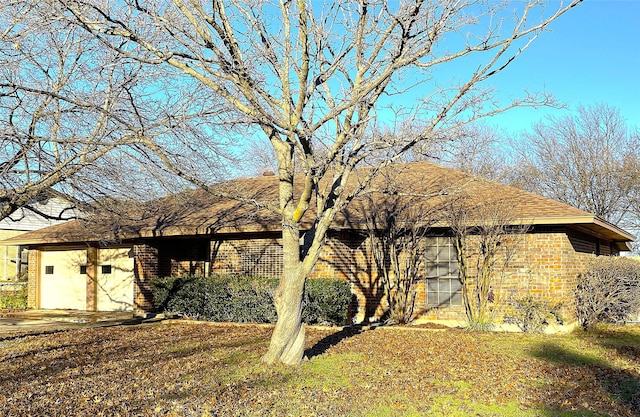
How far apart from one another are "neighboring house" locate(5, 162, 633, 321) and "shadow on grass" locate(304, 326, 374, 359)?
2238 millimetres

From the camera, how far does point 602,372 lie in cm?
909

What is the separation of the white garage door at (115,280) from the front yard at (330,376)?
6.14 metres

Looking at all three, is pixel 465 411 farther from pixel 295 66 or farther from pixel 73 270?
pixel 73 270

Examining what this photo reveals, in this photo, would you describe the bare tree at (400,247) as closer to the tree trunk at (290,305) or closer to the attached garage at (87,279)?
the tree trunk at (290,305)

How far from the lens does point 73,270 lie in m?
19.8

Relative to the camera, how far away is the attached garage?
62.1 ft

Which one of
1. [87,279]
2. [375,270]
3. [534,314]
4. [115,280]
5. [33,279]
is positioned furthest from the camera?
[33,279]

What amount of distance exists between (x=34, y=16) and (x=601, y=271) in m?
12.6

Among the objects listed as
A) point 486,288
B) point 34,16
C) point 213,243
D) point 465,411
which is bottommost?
point 465,411

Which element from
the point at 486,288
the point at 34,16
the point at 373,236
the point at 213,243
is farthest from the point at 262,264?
the point at 34,16

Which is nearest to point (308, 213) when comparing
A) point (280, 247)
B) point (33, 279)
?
point (280, 247)

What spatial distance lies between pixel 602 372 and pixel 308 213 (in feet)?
27.6

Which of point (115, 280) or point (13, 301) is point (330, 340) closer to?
point (115, 280)

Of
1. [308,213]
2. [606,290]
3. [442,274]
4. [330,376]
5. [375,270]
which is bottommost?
[330,376]
